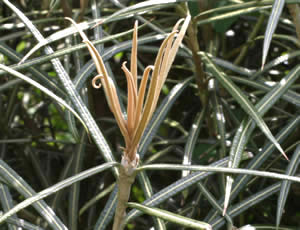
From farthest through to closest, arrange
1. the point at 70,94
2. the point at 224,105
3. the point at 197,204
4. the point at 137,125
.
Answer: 1. the point at 224,105
2. the point at 197,204
3. the point at 70,94
4. the point at 137,125

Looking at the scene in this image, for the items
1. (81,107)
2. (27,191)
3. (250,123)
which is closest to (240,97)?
(250,123)

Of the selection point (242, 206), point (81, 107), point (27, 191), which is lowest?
point (242, 206)

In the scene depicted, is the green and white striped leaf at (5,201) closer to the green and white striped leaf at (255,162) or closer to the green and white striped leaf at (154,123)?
the green and white striped leaf at (154,123)

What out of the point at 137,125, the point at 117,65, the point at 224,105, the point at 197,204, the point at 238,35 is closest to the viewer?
the point at 137,125

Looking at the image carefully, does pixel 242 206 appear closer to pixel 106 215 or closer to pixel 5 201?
pixel 106 215

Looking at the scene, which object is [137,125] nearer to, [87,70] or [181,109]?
[87,70]

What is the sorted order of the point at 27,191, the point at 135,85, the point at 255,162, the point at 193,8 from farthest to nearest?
the point at 193,8 → the point at 255,162 → the point at 27,191 → the point at 135,85

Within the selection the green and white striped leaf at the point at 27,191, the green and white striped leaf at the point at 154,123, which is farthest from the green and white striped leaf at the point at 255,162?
the green and white striped leaf at the point at 27,191

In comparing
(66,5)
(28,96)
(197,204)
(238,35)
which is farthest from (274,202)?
(28,96)

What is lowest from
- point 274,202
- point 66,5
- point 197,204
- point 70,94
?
point 274,202
